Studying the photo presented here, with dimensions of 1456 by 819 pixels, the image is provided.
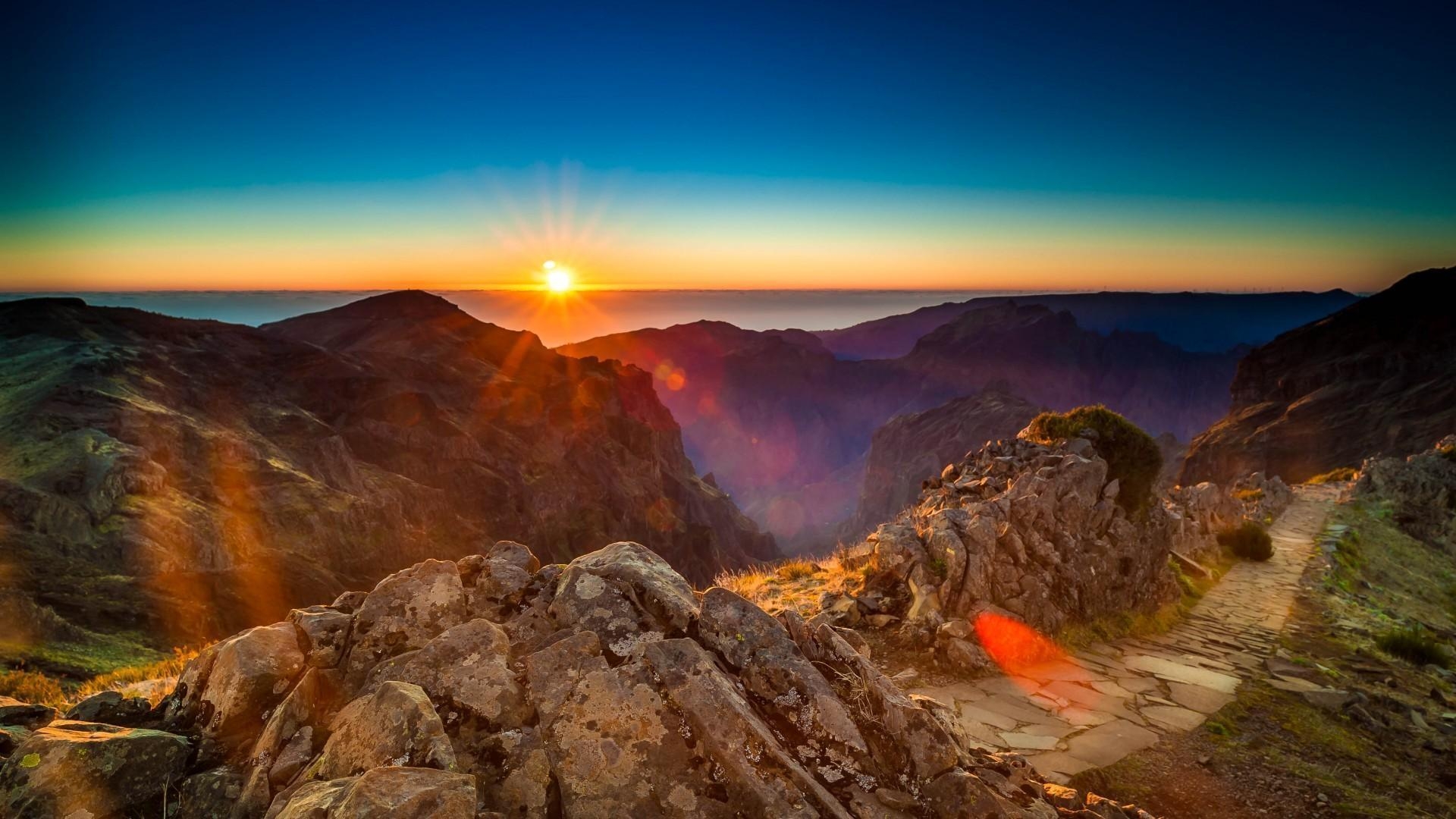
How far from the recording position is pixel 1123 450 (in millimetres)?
13586

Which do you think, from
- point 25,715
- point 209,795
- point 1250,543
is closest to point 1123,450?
point 1250,543

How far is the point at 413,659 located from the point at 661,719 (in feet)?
5.27

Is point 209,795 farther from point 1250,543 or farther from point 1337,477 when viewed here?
point 1337,477

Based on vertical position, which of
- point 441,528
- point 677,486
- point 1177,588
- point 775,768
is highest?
point 775,768

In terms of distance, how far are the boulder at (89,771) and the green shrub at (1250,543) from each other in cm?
2441

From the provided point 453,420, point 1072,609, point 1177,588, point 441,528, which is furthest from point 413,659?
point 453,420

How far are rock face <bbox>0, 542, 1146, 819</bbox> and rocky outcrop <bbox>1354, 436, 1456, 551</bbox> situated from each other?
32488 mm

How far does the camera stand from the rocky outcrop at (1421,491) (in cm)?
2608

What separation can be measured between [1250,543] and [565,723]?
22764mm

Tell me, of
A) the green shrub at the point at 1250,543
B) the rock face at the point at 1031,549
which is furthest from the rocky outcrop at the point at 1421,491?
the rock face at the point at 1031,549

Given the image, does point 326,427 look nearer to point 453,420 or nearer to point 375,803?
point 453,420

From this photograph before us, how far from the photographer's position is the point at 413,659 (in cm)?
414

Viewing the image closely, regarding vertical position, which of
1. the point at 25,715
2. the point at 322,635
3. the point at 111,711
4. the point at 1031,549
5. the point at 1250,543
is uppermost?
the point at 322,635

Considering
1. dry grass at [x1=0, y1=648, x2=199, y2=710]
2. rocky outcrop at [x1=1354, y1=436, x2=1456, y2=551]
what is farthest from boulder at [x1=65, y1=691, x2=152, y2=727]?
rocky outcrop at [x1=1354, y1=436, x2=1456, y2=551]
